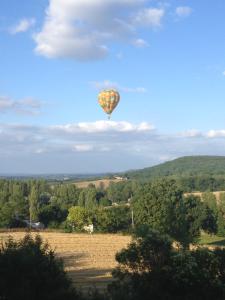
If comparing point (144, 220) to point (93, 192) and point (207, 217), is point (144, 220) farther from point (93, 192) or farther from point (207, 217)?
point (93, 192)

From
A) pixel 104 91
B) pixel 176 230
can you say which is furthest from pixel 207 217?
pixel 104 91

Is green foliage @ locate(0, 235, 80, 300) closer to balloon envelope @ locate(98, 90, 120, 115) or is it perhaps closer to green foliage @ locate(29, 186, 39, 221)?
balloon envelope @ locate(98, 90, 120, 115)

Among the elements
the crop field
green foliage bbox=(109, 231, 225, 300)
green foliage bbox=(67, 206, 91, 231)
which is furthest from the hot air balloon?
green foliage bbox=(109, 231, 225, 300)

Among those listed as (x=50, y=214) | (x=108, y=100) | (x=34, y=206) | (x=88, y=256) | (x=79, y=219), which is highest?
(x=108, y=100)

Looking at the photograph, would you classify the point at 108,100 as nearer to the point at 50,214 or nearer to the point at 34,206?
the point at 50,214

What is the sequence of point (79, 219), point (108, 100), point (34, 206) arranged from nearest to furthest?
point (108, 100), point (79, 219), point (34, 206)

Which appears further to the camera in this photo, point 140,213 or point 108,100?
point 140,213

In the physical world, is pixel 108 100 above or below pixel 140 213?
above

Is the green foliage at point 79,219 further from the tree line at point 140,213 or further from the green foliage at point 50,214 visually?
the green foliage at point 50,214

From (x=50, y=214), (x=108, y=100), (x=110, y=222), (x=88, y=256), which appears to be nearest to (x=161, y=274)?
(x=88, y=256)
